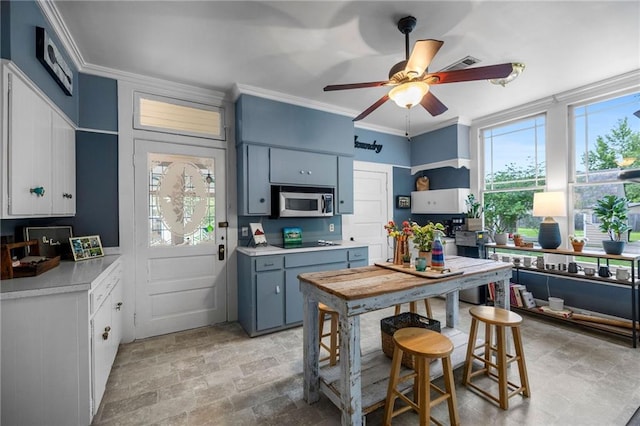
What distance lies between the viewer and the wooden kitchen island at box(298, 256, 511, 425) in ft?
5.19

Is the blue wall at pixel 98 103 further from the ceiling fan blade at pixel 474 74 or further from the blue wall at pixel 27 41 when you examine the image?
the ceiling fan blade at pixel 474 74

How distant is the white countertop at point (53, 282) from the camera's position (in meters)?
1.56

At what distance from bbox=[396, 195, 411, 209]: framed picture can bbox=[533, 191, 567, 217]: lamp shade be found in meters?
2.00

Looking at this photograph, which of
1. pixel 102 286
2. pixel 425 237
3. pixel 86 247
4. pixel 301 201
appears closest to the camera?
pixel 102 286

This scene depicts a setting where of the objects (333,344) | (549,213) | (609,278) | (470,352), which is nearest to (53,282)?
(333,344)

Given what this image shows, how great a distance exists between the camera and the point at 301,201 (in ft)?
11.8

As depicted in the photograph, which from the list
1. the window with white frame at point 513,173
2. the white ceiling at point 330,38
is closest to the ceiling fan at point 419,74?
the white ceiling at point 330,38

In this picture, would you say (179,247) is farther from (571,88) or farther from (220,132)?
(571,88)

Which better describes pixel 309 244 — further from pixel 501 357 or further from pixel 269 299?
pixel 501 357

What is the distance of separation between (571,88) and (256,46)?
3.79m

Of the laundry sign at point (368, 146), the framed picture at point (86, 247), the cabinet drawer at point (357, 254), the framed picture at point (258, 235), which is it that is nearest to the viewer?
the framed picture at point (86, 247)

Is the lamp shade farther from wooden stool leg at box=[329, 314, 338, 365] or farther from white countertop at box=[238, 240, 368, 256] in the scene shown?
wooden stool leg at box=[329, 314, 338, 365]

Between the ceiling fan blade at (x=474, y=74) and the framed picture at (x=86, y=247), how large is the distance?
325 centimetres

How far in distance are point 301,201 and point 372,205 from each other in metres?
1.66
